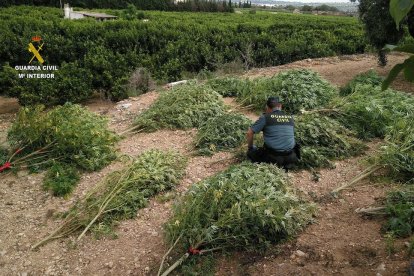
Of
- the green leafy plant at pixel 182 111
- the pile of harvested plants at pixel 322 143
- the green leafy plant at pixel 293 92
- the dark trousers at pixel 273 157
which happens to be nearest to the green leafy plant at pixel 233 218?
the dark trousers at pixel 273 157

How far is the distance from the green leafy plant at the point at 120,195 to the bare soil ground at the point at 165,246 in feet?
0.40

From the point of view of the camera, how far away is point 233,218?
3.46 metres

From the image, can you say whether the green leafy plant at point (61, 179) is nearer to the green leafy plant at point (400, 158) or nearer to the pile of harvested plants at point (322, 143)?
the pile of harvested plants at point (322, 143)

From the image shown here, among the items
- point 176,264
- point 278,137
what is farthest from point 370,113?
point 176,264

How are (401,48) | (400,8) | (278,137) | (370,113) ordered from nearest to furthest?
1. (400,8)
2. (401,48)
3. (278,137)
4. (370,113)

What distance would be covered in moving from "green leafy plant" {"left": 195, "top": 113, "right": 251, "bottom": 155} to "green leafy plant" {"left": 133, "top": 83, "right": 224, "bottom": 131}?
449mm

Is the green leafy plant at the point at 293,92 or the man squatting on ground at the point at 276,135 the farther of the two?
the green leafy plant at the point at 293,92

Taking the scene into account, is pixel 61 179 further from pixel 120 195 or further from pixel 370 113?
pixel 370 113

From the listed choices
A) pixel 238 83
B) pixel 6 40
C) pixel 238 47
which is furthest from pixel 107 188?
pixel 238 47

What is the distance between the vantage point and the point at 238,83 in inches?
334

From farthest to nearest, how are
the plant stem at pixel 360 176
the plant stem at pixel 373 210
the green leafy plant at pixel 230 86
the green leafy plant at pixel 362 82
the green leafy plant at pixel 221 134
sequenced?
the green leafy plant at pixel 362 82
the green leafy plant at pixel 230 86
the green leafy plant at pixel 221 134
the plant stem at pixel 360 176
the plant stem at pixel 373 210

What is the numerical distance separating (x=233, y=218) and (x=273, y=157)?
1835 millimetres

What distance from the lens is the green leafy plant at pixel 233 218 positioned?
11.4 feet

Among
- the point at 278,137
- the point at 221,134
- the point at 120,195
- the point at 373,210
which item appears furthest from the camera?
the point at 221,134
